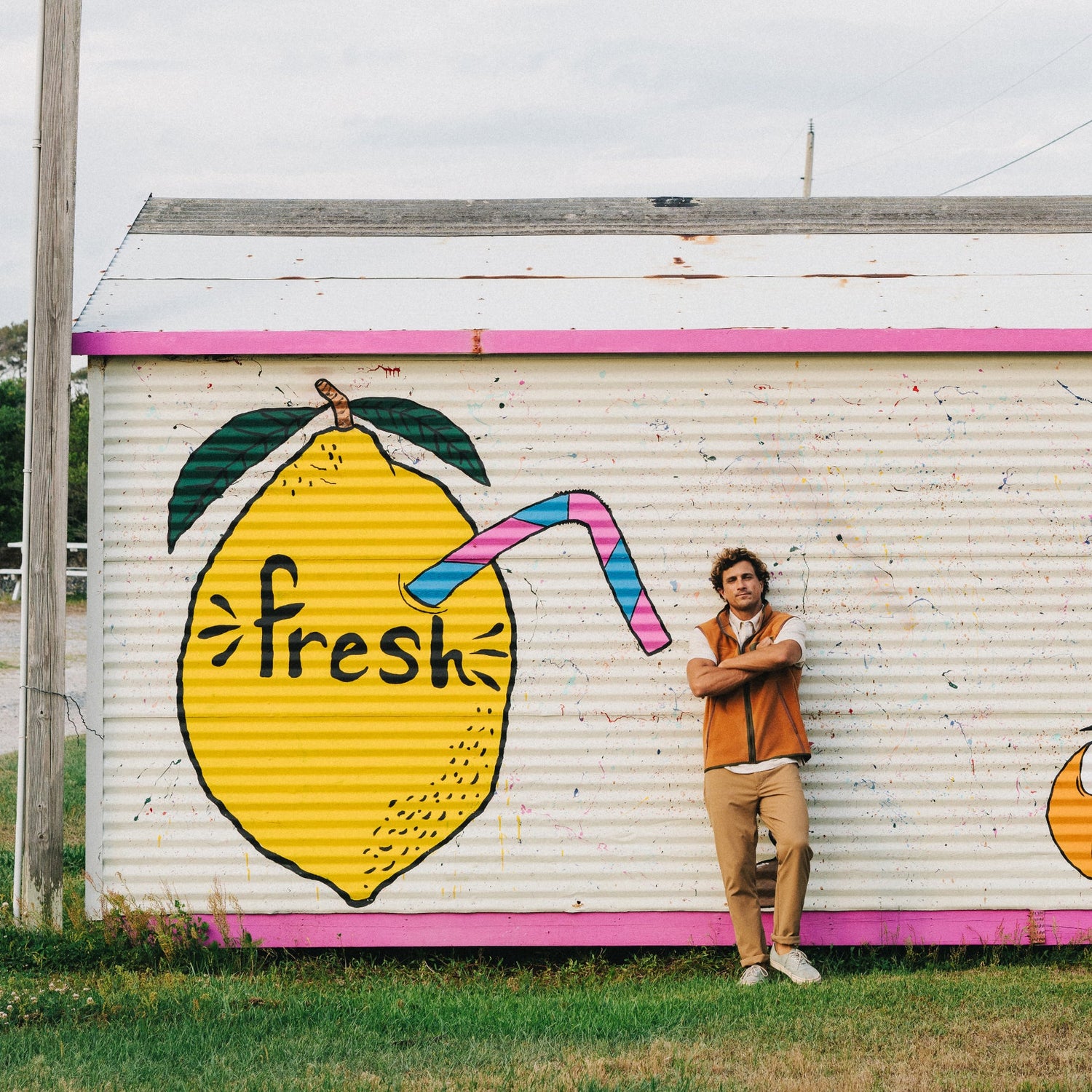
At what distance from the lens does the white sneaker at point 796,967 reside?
193 inches

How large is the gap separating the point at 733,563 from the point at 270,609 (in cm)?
209

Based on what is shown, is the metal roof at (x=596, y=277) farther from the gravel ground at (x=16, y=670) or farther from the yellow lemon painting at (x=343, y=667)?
the gravel ground at (x=16, y=670)

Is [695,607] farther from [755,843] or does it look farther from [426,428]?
[426,428]

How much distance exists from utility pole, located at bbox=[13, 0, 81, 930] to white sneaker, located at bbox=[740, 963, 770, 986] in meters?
3.05

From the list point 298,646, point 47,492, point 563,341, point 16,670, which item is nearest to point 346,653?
point 298,646

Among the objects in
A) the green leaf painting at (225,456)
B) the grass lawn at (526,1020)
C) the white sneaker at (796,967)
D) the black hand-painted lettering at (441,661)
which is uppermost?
the green leaf painting at (225,456)

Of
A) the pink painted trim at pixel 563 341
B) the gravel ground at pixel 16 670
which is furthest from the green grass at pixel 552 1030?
the pink painted trim at pixel 563 341

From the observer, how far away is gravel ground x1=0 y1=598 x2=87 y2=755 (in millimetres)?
11703

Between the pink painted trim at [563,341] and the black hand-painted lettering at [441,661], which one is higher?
the pink painted trim at [563,341]

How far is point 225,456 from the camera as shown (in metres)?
5.36

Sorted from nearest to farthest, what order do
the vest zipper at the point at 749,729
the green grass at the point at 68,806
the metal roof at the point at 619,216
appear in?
the vest zipper at the point at 749,729 < the metal roof at the point at 619,216 < the green grass at the point at 68,806

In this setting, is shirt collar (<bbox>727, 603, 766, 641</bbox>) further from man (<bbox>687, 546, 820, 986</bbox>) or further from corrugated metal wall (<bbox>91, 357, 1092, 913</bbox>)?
corrugated metal wall (<bbox>91, 357, 1092, 913</bbox>)

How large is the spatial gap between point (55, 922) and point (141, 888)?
428mm

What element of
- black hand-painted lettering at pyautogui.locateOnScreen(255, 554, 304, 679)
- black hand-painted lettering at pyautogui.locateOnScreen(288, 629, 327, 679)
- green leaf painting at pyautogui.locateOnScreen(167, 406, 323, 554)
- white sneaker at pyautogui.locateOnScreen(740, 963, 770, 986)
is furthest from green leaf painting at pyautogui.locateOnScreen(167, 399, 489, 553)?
white sneaker at pyautogui.locateOnScreen(740, 963, 770, 986)
